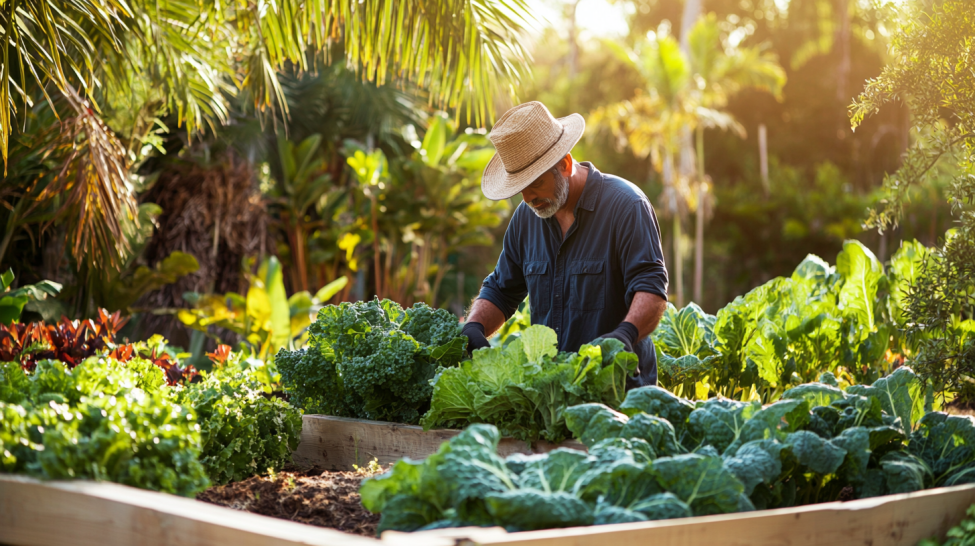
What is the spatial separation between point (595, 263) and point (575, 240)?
174mm

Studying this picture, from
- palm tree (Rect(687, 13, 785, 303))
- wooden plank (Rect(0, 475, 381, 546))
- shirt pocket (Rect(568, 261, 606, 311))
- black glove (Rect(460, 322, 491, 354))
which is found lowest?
wooden plank (Rect(0, 475, 381, 546))

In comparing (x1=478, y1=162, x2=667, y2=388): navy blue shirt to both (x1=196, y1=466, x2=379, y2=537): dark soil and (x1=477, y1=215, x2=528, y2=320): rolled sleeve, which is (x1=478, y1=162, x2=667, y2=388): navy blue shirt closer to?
(x1=477, y1=215, x2=528, y2=320): rolled sleeve

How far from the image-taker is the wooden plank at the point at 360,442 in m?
3.23

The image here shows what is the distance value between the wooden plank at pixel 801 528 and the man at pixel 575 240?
1176 millimetres

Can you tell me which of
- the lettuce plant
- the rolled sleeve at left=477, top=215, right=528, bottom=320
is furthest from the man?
the lettuce plant

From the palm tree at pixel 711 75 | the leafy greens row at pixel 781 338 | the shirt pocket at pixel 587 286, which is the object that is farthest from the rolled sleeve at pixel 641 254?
the palm tree at pixel 711 75

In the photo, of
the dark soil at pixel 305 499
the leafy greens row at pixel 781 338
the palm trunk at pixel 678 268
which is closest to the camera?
the dark soil at pixel 305 499

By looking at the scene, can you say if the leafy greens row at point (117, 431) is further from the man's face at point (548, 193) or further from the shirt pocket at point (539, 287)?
the man's face at point (548, 193)

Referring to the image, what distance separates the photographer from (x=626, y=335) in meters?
3.08

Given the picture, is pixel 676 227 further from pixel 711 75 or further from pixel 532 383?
pixel 532 383

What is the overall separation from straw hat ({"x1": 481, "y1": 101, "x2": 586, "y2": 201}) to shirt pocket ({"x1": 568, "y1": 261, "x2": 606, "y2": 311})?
0.51m

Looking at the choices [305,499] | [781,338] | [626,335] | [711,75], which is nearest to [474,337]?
[626,335]

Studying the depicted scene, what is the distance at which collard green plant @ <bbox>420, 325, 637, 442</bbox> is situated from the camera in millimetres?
2889

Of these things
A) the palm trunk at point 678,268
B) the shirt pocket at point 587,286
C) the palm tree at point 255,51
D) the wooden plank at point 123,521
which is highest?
the palm tree at point 255,51
